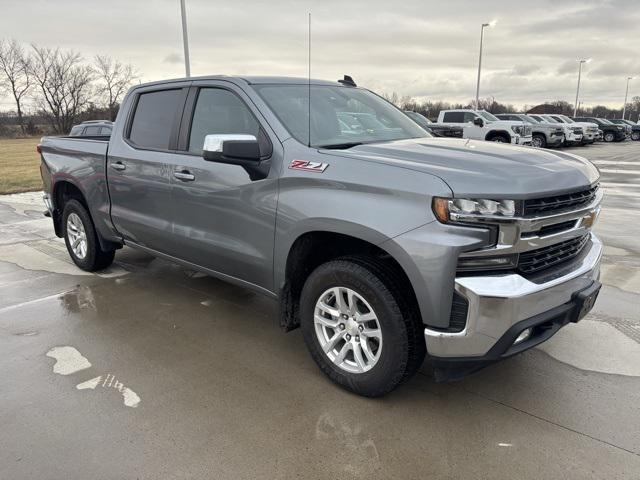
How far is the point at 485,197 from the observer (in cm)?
251

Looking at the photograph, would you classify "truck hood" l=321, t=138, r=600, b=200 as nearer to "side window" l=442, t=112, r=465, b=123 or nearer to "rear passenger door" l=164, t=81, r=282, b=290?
"rear passenger door" l=164, t=81, r=282, b=290

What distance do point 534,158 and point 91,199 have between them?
4.22m

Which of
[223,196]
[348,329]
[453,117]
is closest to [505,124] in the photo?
[453,117]

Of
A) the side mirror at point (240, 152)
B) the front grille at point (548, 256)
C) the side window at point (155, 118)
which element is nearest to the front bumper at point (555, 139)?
the side window at point (155, 118)

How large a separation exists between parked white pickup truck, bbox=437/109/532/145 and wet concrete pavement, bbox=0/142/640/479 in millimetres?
17268

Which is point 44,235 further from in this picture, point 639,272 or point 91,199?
point 639,272

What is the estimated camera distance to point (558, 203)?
108 inches

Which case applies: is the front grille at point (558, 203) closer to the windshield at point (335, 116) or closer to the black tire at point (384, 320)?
the black tire at point (384, 320)

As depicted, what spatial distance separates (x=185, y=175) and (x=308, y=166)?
1273mm

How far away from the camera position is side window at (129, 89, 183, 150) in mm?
4286

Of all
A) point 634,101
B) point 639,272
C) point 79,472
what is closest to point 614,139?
point 639,272

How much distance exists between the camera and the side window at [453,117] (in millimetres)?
22375

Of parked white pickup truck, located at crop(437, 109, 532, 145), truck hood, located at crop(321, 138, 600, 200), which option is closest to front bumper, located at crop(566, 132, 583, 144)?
parked white pickup truck, located at crop(437, 109, 532, 145)

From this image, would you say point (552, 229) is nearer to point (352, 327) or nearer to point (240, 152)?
point (352, 327)
